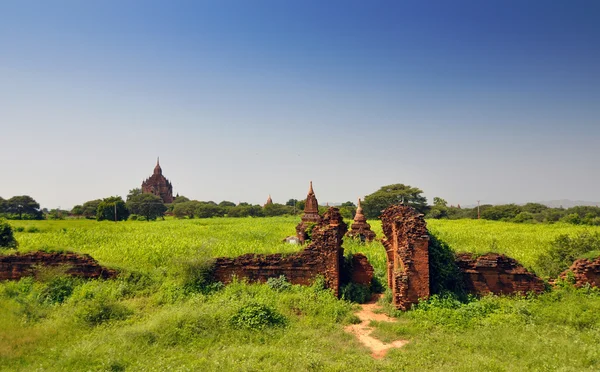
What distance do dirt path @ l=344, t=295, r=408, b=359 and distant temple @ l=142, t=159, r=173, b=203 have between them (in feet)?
293

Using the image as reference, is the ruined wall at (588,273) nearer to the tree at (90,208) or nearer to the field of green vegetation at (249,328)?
the field of green vegetation at (249,328)

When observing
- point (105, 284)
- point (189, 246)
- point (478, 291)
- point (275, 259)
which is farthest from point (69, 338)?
point (478, 291)

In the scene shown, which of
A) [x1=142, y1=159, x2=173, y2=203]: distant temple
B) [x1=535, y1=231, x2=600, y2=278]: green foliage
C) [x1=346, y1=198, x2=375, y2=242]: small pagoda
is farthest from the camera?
[x1=142, y1=159, x2=173, y2=203]: distant temple

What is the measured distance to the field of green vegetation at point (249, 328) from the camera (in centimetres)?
631

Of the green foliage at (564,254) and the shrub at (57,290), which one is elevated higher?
the green foliage at (564,254)

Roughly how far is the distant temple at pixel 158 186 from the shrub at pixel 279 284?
8751 cm

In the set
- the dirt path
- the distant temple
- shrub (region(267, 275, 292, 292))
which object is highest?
the distant temple

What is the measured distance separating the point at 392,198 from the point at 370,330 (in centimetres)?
5235

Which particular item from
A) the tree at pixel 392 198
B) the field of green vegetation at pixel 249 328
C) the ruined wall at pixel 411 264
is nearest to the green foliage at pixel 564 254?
the field of green vegetation at pixel 249 328

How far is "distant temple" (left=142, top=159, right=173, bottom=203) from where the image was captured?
3592 inches

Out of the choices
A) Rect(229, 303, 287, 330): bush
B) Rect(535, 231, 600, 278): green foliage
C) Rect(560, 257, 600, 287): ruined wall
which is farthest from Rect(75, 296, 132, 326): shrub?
Rect(535, 231, 600, 278): green foliage

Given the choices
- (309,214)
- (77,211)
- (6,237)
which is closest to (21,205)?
(77,211)

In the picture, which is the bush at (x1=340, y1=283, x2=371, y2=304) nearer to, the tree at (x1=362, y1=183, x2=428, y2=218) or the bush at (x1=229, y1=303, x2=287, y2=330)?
the bush at (x1=229, y1=303, x2=287, y2=330)

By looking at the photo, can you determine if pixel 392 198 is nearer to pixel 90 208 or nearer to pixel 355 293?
pixel 355 293
